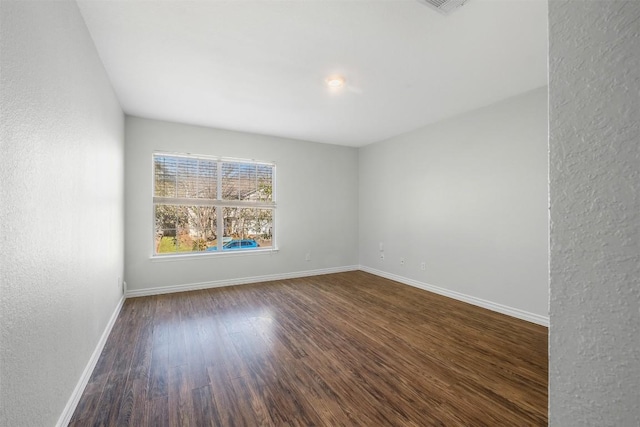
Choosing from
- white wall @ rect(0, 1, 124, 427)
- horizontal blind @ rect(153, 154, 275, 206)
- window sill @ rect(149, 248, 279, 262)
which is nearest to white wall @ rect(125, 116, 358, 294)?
window sill @ rect(149, 248, 279, 262)

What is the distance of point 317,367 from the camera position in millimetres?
2150

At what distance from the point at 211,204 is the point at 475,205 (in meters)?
3.76

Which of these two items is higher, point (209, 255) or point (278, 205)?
point (278, 205)

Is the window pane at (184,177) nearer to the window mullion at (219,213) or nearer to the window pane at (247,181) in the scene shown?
the window mullion at (219,213)

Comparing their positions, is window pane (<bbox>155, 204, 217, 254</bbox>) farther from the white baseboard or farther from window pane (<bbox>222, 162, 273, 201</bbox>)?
the white baseboard

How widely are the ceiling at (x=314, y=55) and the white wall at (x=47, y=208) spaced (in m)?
0.45

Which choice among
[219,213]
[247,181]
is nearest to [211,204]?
[219,213]

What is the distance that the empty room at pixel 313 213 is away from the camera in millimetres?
450

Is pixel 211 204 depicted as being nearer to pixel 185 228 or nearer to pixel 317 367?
pixel 185 228

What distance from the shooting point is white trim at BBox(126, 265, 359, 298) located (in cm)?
392

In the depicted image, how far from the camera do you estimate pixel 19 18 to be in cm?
116

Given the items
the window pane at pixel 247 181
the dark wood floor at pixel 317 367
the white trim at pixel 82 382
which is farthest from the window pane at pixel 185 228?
the white trim at pixel 82 382

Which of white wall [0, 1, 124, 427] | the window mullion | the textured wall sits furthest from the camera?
the window mullion

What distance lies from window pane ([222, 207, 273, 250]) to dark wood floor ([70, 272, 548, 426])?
4.24 feet
